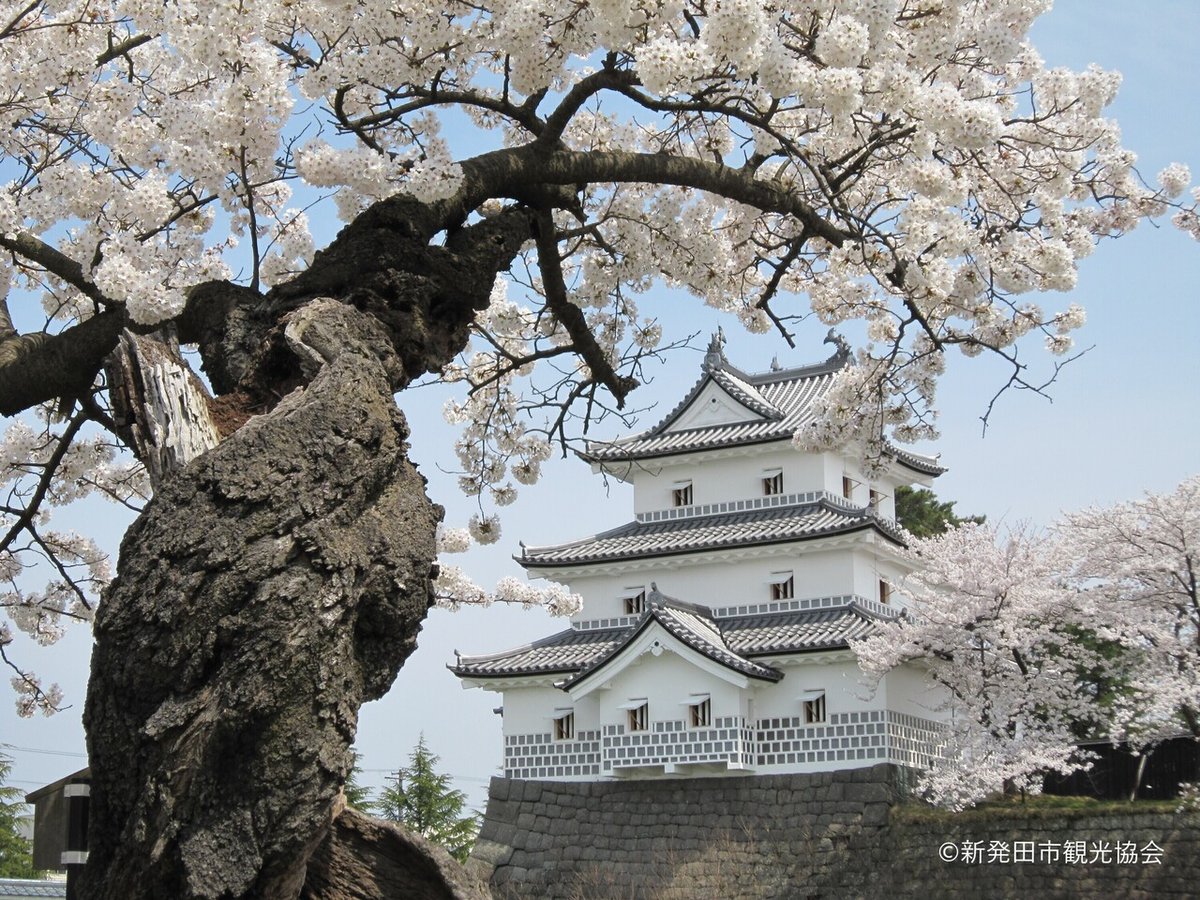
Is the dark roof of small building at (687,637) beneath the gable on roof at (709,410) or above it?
beneath

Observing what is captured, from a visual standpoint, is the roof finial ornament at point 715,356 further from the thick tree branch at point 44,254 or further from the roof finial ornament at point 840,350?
the thick tree branch at point 44,254

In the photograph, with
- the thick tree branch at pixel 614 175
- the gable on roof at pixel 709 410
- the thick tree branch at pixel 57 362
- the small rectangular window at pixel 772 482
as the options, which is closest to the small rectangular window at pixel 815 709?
the small rectangular window at pixel 772 482

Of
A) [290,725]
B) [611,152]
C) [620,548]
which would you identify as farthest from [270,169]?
[620,548]

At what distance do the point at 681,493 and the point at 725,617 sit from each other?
11.1 feet

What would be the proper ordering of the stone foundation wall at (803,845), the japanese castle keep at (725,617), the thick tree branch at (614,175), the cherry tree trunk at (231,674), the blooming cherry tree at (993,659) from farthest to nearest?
the japanese castle keep at (725,617)
the blooming cherry tree at (993,659)
the stone foundation wall at (803,845)
the thick tree branch at (614,175)
the cherry tree trunk at (231,674)

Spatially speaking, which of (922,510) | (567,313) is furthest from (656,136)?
(922,510)

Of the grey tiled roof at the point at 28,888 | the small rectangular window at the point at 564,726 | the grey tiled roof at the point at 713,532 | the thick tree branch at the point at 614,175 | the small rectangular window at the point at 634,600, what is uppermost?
the grey tiled roof at the point at 713,532

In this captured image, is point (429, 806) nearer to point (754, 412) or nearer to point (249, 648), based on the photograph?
point (754, 412)

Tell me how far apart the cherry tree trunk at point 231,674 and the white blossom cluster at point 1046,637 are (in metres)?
20.2

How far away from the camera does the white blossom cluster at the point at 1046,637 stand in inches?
850

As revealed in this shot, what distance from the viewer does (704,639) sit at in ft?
81.3

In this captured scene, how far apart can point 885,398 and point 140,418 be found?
3.82m

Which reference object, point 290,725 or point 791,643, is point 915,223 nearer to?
point 290,725

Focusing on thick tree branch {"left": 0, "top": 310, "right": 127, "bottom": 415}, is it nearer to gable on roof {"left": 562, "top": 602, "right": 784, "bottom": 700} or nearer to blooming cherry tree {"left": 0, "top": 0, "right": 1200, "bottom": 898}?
blooming cherry tree {"left": 0, "top": 0, "right": 1200, "bottom": 898}
